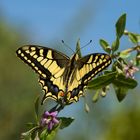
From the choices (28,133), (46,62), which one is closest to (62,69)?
(46,62)

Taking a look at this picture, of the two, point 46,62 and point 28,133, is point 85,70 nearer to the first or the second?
point 46,62

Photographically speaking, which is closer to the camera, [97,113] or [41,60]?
[41,60]

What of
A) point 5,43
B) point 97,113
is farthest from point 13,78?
point 97,113

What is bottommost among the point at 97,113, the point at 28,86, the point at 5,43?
the point at 97,113

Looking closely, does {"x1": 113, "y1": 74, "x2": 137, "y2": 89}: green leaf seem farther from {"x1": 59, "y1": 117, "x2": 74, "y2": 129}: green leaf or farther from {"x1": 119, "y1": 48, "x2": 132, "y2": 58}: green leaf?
{"x1": 59, "y1": 117, "x2": 74, "y2": 129}: green leaf

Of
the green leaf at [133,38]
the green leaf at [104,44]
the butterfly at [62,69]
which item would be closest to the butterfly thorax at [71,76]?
the butterfly at [62,69]

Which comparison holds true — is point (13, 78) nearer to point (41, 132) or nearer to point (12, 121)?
point (12, 121)

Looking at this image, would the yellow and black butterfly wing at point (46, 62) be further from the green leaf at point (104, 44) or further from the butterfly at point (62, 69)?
the green leaf at point (104, 44)
